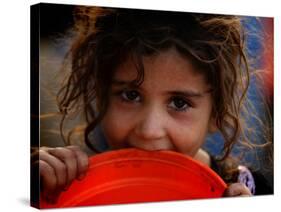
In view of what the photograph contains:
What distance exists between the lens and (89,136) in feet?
23.8

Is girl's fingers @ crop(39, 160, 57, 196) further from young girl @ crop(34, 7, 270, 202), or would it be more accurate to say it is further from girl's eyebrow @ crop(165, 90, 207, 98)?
girl's eyebrow @ crop(165, 90, 207, 98)

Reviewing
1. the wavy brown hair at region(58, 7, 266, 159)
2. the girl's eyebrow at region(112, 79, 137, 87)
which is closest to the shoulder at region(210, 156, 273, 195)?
the wavy brown hair at region(58, 7, 266, 159)

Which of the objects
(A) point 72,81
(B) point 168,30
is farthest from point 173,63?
(A) point 72,81

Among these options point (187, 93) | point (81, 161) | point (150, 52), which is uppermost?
point (150, 52)

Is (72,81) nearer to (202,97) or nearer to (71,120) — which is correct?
(71,120)

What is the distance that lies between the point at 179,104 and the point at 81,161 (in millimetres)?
1061

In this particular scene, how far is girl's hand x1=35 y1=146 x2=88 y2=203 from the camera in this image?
7.01 metres

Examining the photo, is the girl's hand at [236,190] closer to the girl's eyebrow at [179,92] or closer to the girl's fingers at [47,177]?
the girl's eyebrow at [179,92]

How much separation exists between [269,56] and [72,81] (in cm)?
219

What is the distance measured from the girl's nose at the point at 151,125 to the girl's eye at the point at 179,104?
0.14 m

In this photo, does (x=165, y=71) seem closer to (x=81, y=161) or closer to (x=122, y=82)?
(x=122, y=82)

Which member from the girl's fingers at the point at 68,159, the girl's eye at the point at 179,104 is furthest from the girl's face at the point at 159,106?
the girl's fingers at the point at 68,159

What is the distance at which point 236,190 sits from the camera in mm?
7980

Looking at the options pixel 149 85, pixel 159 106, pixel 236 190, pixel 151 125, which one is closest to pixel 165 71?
pixel 149 85
